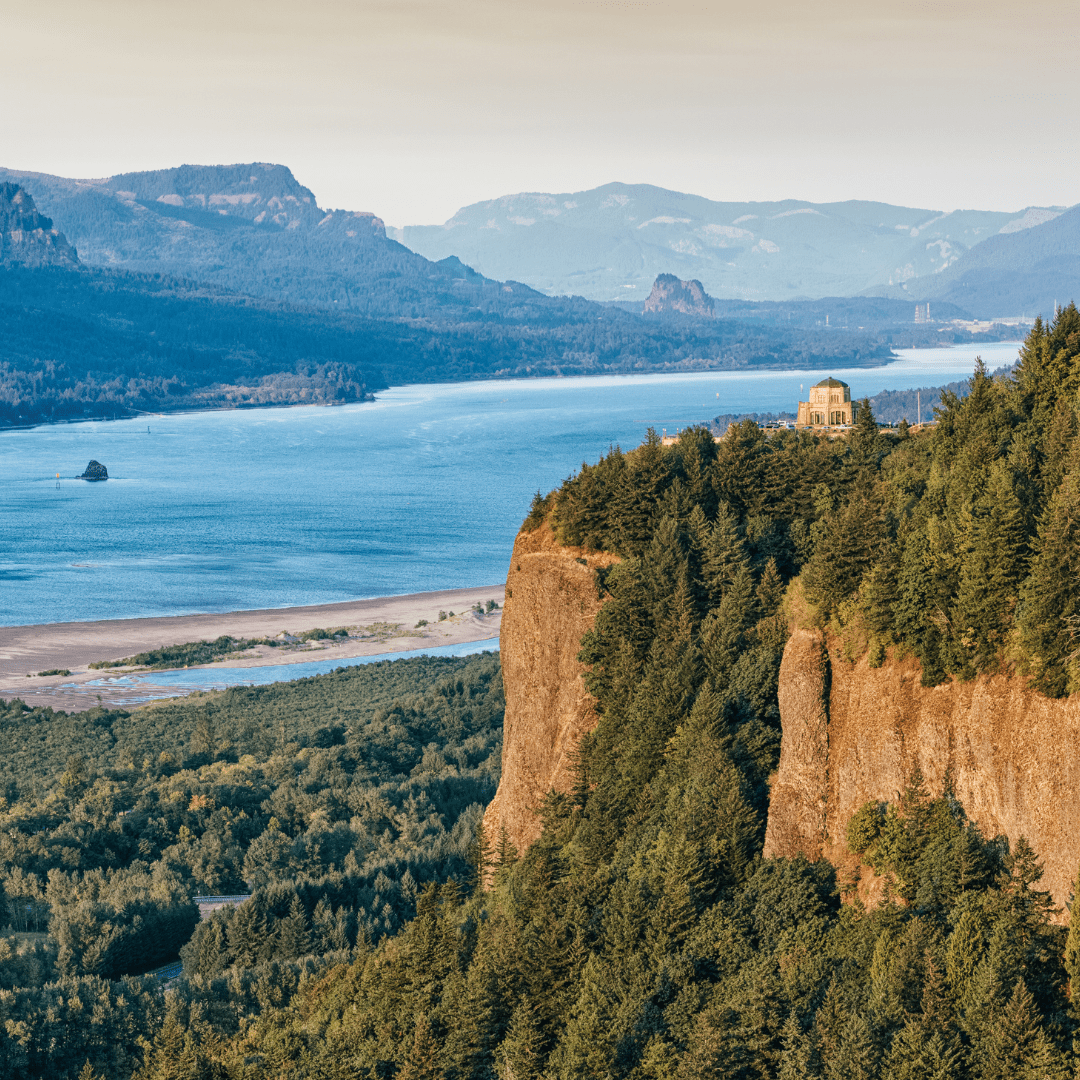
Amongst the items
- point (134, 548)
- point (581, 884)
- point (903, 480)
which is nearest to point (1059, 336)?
point (903, 480)

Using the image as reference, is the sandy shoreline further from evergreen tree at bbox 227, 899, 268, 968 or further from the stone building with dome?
the stone building with dome

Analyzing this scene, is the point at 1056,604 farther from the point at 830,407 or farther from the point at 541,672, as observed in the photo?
the point at 830,407

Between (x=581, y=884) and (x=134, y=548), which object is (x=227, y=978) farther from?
(x=134, y=548)

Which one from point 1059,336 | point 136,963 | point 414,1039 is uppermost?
point 1059,336

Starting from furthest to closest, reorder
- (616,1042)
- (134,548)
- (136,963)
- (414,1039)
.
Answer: (134,548), (136,963), (414,1039), (616,1042)

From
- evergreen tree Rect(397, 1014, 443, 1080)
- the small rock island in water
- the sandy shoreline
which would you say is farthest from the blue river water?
evergreen tree Rect(397, 1014, 443, 1080)

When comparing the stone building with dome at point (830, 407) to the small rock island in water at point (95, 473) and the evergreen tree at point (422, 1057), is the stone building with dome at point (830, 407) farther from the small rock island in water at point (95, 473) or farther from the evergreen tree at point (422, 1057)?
the small rock island in water at point (95, 473)
